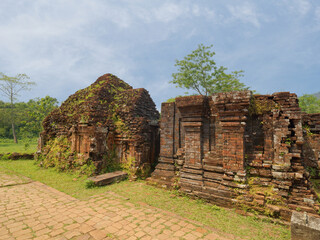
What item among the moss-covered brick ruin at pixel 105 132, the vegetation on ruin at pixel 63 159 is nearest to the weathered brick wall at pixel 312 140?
the moss-covered brick ruin at pixel 105 132

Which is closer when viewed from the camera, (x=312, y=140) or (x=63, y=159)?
(x=312, y=140)

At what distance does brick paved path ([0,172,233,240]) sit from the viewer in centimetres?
365

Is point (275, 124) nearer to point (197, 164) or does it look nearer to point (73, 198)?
point (197, 164)

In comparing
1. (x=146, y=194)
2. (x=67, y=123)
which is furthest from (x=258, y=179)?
(x=67, y=123)

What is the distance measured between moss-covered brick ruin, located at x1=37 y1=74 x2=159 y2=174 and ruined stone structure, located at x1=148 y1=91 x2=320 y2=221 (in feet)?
7.65

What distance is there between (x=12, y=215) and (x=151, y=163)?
5.38m

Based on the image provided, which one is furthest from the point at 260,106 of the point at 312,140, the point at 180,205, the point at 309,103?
the point at 309,103

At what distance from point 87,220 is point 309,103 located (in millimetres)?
34549

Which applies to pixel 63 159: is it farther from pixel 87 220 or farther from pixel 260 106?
pixel 260 106

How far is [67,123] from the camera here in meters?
9.78

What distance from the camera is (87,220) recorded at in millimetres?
4215

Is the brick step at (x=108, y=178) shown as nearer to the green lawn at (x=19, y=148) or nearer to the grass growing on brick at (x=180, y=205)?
the grass growing on brick at (x=180, y=205)

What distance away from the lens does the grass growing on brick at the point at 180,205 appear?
12.5 ft

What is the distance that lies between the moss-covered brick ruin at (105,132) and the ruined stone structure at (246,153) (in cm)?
233
